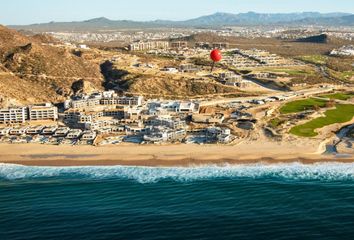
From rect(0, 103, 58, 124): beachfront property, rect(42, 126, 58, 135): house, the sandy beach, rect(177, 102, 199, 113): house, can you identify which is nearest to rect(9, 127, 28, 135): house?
rect(42, 126, 58, 135): house

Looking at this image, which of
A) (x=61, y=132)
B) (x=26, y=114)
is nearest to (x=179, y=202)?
(x=61, y=132)

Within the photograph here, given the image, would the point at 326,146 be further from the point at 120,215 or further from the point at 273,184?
the point at 120,215

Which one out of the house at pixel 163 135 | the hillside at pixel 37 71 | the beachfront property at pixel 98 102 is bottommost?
the house at pixel 163 135

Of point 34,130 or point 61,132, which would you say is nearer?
point 61,132

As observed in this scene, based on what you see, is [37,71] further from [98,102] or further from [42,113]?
[42,113]

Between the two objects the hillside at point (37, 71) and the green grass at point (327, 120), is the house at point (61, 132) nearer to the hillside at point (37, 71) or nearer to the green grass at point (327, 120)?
the hillside at point (37, 71)

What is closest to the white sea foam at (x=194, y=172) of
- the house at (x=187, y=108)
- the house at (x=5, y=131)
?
the house at (x=5, y=131)
